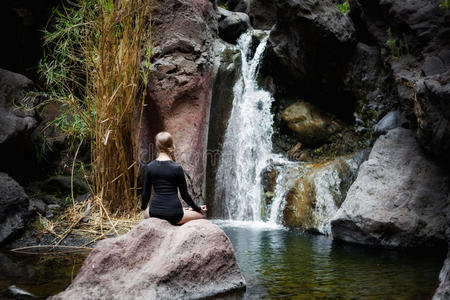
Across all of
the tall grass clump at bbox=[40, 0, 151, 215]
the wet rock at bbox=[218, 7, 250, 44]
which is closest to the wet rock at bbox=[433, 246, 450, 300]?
the tall grass clump at bbox=[40, 0, 151, 215]

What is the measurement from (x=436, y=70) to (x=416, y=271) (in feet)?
9.25

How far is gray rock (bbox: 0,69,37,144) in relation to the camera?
215 inches

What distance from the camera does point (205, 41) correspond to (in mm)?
7105

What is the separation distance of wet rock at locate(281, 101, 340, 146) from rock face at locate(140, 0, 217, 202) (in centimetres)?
219

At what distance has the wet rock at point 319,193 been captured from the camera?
254 inches

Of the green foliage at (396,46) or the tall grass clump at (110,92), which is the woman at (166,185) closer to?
the tall grass clump at (110,92)

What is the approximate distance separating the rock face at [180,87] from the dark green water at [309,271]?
2.04m

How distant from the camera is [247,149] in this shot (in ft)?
27.2

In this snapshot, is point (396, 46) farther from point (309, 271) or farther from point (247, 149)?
point (309, 271)

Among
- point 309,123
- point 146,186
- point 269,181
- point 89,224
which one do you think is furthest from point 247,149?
point 146,186

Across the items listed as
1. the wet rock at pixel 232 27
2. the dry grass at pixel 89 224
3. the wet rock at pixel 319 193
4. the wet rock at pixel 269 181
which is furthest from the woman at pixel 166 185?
the wet rock at pixel 232 27

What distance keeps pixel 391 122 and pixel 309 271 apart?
366 cm

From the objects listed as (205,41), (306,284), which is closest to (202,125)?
(205,41)

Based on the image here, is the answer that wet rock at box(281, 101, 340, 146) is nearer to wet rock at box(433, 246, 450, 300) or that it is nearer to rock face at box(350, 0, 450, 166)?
rock face at box(350, 0, 450, 166)
